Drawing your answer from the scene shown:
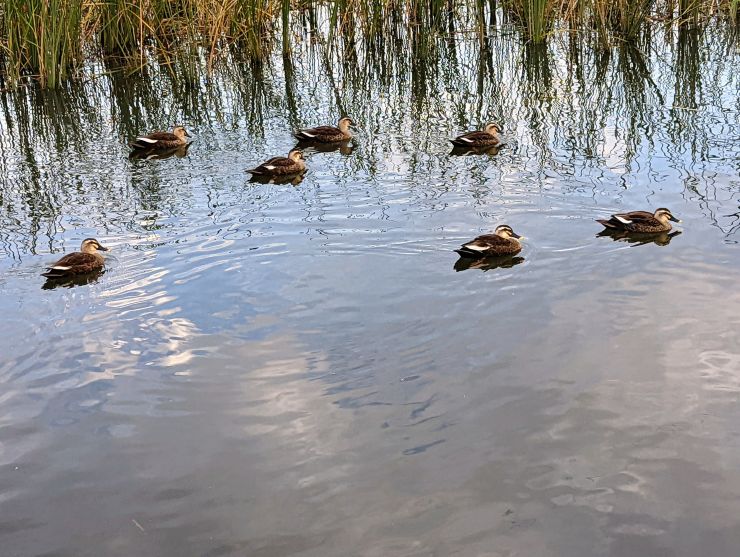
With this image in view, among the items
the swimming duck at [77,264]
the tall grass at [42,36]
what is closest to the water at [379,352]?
the swimming duck at [77,264]

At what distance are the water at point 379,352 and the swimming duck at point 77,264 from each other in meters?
0.16

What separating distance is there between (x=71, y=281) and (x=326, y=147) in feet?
15.2

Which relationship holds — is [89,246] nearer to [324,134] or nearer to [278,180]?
[278,180]

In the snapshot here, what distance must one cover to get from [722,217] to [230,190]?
15.7 ft

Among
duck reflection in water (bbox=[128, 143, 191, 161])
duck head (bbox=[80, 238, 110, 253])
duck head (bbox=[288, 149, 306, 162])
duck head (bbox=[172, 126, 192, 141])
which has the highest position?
duck head (bbox=[172, 126, 192, 141])

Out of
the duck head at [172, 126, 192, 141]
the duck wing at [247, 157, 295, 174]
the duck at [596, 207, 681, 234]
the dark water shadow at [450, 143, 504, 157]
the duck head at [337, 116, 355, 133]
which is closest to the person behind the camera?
the duck at [596, 207, 681, 234]

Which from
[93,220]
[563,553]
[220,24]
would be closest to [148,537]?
[563,553]

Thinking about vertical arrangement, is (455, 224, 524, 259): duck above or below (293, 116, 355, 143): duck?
below

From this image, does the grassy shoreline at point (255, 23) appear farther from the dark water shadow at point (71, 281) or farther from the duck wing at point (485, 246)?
the duck wing at point (485, 246)

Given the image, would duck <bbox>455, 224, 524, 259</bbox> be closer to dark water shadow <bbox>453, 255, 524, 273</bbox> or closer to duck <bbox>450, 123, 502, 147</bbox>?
dark water shadow <bbox>453, 255, 524, 273</bbox>

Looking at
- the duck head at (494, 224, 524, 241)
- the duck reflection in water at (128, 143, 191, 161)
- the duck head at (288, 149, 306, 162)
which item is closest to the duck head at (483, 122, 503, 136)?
the duck head at (288, 149, 306, 162)

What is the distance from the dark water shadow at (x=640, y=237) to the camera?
8.47 meters

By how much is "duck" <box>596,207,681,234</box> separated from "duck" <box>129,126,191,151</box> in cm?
573

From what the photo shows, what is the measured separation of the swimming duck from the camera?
8.20 meters
